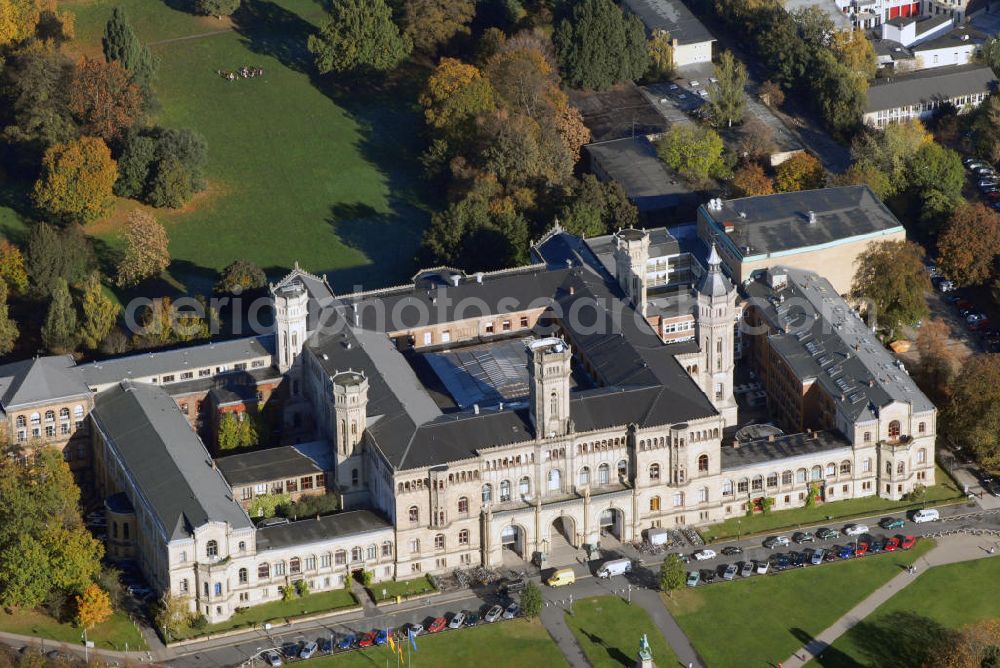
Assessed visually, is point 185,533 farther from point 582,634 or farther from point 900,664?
point 900,664

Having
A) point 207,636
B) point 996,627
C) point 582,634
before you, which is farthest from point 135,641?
point 996,627

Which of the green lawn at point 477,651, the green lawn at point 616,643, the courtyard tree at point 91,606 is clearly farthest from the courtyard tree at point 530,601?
the courtyard tree at point 91,606

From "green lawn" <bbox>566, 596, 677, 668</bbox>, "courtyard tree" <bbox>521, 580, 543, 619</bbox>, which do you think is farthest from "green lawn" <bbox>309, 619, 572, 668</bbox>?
"green lawn" <bbox>566, 596, 677, 668</bbox>

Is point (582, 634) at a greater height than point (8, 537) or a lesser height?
lesser

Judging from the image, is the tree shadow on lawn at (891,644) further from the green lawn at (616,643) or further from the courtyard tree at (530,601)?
the courtyard tree at (530,601)

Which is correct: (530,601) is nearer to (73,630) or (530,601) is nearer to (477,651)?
(477,651)

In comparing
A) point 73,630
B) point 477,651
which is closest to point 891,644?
point 477,651
